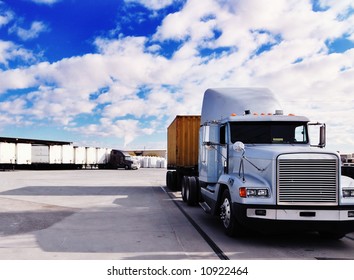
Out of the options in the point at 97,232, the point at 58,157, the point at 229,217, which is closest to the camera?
the point at 229,217

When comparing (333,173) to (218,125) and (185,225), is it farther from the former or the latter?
(185,225)

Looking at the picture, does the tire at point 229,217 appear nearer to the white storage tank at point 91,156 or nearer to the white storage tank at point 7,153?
the white storage tank at point 7,153

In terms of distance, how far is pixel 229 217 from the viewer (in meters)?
7.20

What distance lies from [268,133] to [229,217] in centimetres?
221

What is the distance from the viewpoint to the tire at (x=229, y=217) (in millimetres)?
6980

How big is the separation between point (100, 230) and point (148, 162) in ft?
196

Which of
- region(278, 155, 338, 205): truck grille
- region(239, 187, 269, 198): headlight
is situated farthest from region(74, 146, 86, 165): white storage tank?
region(278, 155, 338, 205): truck grille

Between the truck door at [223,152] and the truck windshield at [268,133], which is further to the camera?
A: the truck door at [223,152]

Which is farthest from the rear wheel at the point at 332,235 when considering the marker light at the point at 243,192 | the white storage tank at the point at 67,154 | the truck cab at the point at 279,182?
the white storage tank at the point at 67,154

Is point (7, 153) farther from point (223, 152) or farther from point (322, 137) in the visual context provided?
point (322, 137)

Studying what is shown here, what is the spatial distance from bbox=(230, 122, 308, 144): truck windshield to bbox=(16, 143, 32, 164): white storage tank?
1460 inches

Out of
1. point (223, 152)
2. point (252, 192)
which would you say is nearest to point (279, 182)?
point (252, 192)

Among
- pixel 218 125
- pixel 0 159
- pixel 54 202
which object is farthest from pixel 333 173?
pixel 0 159

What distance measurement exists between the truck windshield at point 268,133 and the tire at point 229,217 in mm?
1406
